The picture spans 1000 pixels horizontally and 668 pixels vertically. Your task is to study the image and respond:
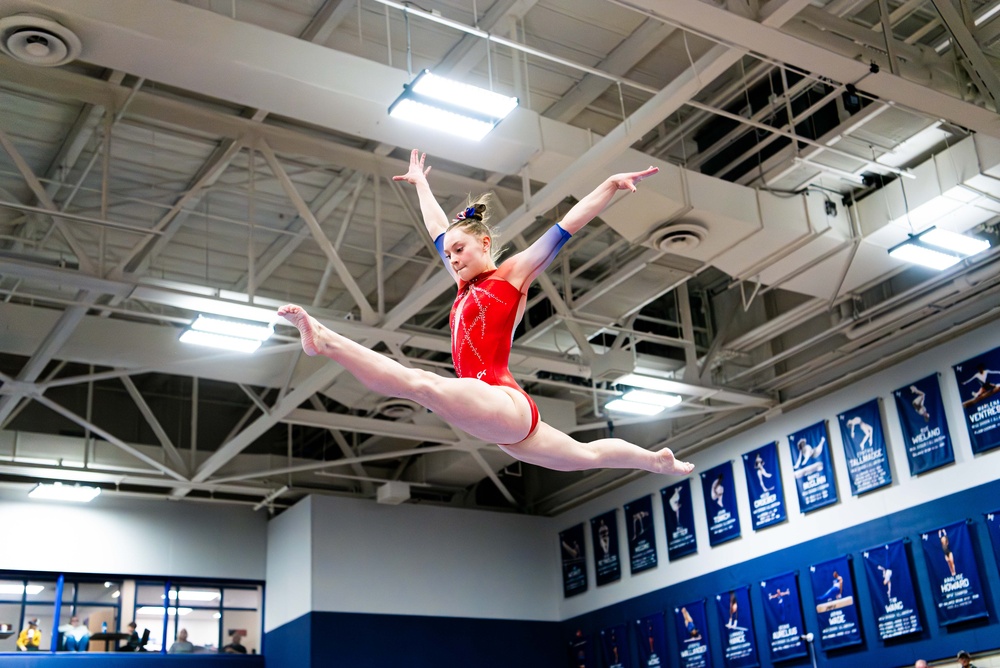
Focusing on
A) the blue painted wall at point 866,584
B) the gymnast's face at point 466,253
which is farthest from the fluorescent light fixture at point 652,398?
the gymnast's face at point 466,253

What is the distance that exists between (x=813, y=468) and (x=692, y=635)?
3796 millimetres

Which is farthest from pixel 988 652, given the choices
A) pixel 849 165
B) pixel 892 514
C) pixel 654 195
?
pixel 654 195

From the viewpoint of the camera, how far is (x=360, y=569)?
66.8 feet

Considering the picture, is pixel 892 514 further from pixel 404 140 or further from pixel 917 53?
pixel 404 140

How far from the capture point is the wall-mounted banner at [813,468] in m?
16.6

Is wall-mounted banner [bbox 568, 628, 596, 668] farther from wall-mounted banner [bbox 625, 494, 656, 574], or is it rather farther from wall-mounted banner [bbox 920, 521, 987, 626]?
wall-mounted banner [bbox 920, 521, 987, 626]

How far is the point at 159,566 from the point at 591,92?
12.7 metres

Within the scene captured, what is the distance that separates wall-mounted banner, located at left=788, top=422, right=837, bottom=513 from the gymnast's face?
1148cm

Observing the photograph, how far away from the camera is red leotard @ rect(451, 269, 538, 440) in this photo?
6441mm

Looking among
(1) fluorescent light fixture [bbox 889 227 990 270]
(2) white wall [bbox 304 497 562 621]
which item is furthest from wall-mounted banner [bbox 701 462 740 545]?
(1) fluorescent light fixture [bbox 889 227 990 270]

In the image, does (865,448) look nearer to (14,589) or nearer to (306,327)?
(306,327)

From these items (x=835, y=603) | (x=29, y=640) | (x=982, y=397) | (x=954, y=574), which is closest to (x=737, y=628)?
(x=835, y=603)

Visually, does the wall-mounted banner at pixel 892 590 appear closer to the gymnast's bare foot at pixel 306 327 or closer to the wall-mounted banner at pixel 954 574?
the wall-mounted banner at pixel 954 574

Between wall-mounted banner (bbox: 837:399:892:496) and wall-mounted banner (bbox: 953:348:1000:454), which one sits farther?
wall-mounted banner (bbox: 837:399:892:496)
